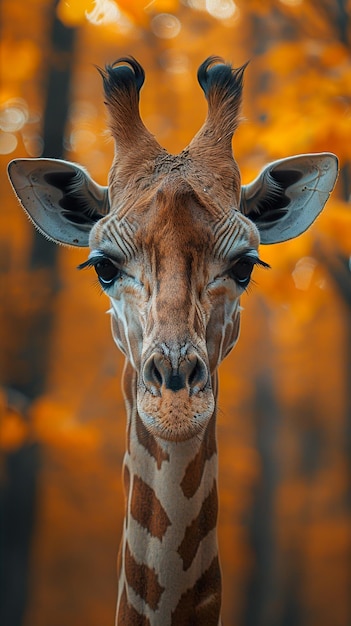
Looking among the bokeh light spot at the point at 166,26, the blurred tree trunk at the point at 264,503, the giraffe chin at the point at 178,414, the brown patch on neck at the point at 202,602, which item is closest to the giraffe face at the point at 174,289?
the giraffe chin at the point at 178,414

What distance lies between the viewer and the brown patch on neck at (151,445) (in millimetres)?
1973

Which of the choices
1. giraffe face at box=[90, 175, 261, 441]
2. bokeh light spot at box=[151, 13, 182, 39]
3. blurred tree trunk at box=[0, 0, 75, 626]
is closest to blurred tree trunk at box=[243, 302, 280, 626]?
blurred tree trunk at box=[0, 0, 75, 626]

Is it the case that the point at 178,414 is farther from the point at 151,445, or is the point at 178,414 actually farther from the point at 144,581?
the point at 144,581

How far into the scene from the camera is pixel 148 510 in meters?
2.01

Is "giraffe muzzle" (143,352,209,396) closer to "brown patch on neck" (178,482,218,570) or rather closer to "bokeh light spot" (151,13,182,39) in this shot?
"brown patch on neck" (178,482,218,570)

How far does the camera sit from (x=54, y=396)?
6.68 meters

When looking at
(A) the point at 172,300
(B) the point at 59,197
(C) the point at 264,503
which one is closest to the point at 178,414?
(A) the point at 172,300

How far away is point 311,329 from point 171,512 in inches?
315

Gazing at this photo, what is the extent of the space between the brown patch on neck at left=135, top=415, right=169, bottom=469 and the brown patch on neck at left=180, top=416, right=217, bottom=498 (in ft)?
0.27

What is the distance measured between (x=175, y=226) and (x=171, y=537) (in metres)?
0.91

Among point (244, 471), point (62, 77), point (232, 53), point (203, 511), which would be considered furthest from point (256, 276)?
point (244, 471)

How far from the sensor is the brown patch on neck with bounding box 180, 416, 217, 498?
6.41 feet

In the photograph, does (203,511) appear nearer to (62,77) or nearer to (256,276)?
(256,276)

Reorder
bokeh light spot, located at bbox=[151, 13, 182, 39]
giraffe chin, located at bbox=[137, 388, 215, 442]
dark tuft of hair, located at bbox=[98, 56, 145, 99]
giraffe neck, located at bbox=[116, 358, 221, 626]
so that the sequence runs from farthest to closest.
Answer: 1. bokeh light spot, located at bbox=[151, 13, 182, 39]
2. dark tuft of hair, located at bbox=[98, 56, 145, 99]
3. giraffe neck, located at bbox=[116, 358, 221, 626]
4. giraffe chin, located at bbox=[137, 388, 215, 442]
